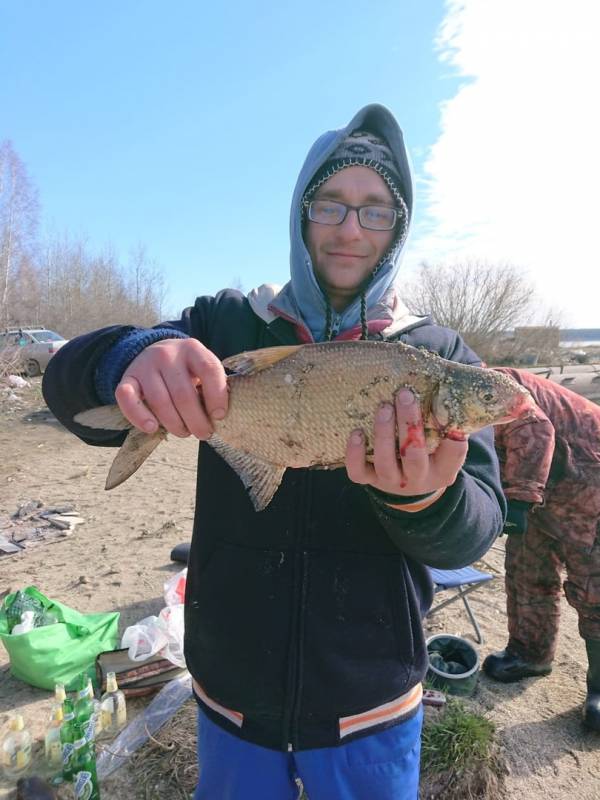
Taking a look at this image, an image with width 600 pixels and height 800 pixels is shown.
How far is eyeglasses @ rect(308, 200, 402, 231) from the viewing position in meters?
2.04

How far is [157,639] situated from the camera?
3.89 metres

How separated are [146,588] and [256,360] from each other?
4.63 meters

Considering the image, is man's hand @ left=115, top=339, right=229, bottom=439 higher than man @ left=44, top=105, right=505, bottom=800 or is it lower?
higher

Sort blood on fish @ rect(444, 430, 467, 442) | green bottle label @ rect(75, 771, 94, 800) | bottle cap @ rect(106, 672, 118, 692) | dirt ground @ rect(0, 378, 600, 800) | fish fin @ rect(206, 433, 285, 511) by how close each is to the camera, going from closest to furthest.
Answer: blood on fish @ rect(444, 430, 467, 442) < fish fin @ rect(206, 433, 285, 511) < green bottle label @ rect(75, 771, 94, 800) < dirt ground @ rect(0, 378, 600, 800) < bottle cap @ rect(106, 672, 118, 692)

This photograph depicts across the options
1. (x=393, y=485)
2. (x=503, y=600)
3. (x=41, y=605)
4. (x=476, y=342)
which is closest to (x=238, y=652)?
(x=393, y=485)

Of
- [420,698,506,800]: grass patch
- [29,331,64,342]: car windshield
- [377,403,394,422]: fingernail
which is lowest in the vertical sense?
[420,698,506,800]: grass patch

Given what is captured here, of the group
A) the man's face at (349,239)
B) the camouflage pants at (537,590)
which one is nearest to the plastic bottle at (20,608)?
the man's face at (349,239)

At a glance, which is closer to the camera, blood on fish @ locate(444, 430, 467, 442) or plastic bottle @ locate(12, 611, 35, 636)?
blood on fish @ locate(444, 430, 467, 442)

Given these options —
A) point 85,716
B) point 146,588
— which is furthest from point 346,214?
point 146,588

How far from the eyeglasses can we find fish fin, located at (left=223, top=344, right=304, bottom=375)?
74 centimetres

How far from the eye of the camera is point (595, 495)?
382 centimetres

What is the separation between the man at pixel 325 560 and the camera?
158cm

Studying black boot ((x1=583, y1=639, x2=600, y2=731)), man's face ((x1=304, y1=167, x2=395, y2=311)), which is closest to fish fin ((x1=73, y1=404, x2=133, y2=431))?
man's face ((x1=304, y1=167, x2=395, y2=311))

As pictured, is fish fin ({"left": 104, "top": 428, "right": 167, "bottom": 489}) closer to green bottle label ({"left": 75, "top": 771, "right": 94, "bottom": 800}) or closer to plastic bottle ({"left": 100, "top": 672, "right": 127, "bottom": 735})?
green bottle label ({"left": 75, "top": 771, "right": 94, "bottom": 800})
